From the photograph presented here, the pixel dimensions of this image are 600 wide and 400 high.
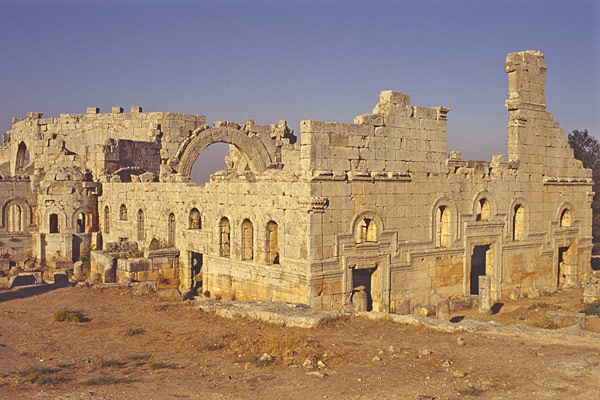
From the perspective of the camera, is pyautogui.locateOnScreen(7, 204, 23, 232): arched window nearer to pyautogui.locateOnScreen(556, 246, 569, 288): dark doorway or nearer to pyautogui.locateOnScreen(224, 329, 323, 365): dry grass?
pyautogui.locateOnScreen(224, 329, 323, 365): dry grass

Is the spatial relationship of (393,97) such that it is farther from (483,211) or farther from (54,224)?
(54,224)

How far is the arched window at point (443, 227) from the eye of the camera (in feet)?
58.6

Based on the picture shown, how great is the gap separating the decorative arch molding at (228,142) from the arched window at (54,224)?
17.4 feet

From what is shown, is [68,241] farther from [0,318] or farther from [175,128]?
[0,318]

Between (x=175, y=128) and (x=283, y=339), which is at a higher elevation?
(x=175, y=128)

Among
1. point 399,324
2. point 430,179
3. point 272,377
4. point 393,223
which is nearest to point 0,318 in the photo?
point 272,377

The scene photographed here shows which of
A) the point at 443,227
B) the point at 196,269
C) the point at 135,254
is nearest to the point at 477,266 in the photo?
the point at 443,227

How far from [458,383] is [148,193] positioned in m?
16.2

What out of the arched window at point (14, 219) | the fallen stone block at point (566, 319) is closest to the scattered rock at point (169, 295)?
the fallen stone block at point (566, 319)

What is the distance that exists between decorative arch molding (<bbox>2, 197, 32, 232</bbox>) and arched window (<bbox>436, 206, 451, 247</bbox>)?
17.5 m

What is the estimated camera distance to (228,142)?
88.1ft

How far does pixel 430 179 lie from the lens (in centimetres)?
1745

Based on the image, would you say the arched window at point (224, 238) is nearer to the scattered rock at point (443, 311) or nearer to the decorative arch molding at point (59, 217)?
the scattered rock at point (443, 311)

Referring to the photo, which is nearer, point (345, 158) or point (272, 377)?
point (272, 377)
